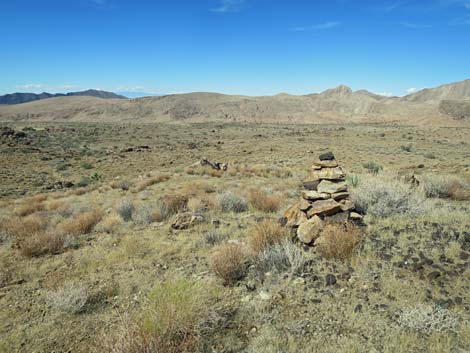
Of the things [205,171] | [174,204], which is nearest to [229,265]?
[174,204]

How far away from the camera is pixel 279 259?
4.07m

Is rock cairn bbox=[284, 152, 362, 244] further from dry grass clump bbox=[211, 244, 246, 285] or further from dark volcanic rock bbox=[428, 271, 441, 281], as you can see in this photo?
dark volcanic rock bbox=[428, 271, 441, 281]

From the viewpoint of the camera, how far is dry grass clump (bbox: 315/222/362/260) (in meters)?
4.04

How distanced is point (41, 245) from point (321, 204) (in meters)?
5.53

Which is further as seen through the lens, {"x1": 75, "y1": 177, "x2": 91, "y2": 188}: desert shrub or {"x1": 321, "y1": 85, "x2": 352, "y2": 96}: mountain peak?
{"x1": 321, "y1": 85, "x2": 352, "y2": 96}: mountain peak

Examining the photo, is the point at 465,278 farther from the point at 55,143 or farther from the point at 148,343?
the point at 55,143

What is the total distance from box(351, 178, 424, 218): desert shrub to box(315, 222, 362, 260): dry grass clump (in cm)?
133

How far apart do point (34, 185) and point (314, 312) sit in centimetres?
1792

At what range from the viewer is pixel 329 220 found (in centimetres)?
482

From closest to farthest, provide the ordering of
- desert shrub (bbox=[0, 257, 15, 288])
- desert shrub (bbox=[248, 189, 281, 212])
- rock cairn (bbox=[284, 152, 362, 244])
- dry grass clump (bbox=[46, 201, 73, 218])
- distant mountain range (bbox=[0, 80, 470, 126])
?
desert shrub (bbox=[0, 257, 15, 288]) < rock cairn (bbox=[284, 152, 362, 244]) < desert shrub (bbox=[248, 189, 281, 212]) < dry grass clump (bbox=[46, 201, 73, 218]) < distant mountain range (bbox=[0, 80, 470, 126])

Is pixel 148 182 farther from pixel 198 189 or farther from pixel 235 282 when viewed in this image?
pixel 235 282

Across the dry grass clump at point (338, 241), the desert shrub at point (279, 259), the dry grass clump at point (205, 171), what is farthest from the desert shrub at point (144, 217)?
the dry grass clump at point (205, 171)

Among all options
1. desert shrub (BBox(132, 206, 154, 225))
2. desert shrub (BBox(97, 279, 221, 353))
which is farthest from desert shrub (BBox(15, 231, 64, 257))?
desert shrub (BBox(97, 279, 221, 353))

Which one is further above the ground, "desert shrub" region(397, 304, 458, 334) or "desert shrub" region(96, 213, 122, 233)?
"desert shrub" region(397, 304, 458, 334)
